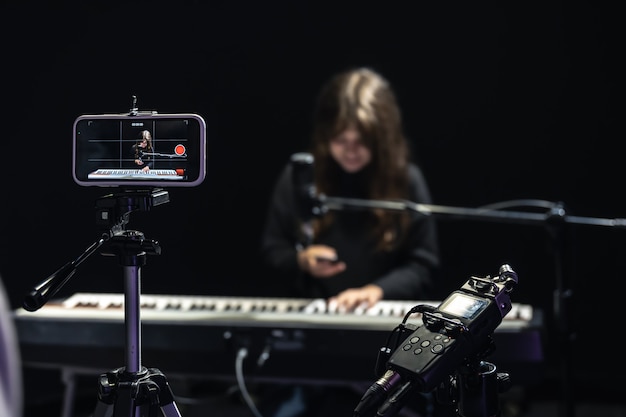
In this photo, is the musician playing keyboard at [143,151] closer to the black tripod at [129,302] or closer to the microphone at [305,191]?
the black tripod at [129,302]

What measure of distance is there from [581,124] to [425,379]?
117 inches

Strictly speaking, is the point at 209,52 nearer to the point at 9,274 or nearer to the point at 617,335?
the point at 9,274

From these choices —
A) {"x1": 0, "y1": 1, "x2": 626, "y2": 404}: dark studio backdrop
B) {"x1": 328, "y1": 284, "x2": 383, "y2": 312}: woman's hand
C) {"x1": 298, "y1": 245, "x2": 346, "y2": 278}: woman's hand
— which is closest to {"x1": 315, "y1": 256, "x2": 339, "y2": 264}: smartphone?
{"x1": 298, "y1": 245, "x2": 346, "y2": 278}: woman's hand

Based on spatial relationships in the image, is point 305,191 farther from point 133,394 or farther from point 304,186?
point 133,394

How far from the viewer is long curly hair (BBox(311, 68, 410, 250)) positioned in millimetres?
3195

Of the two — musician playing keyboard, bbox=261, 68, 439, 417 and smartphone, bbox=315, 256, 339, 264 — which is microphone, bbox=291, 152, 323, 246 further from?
musician playing keyboard, bbox=261, 68, 439, 417

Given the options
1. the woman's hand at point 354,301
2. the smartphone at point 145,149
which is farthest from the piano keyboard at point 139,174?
the woman's hand at point 354,301

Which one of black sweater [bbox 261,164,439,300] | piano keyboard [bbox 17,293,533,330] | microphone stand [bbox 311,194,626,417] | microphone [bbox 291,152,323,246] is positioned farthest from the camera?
black sweater [bbox 261,164,439,300]

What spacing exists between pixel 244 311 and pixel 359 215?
0.86 m

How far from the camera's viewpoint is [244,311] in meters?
2.55

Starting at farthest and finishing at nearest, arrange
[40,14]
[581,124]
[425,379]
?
[581,124] < [40,14] < [425,379]

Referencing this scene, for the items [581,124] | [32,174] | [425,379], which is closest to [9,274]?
[32,174]

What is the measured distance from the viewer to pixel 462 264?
13.2 ft

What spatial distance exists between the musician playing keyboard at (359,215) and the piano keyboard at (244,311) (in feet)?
1.30
